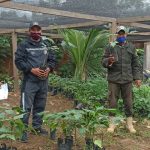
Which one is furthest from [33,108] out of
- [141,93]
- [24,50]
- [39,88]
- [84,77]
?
[84,77]

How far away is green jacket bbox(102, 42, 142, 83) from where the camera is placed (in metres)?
6.15

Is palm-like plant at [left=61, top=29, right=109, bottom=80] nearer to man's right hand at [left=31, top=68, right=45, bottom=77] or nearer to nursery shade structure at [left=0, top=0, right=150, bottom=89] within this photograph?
nursery shade structure at [left=0, top=0, right=150, bottom=89]

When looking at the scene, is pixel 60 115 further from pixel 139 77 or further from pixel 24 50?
pixel 139 77

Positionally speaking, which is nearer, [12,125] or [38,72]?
[12,125]

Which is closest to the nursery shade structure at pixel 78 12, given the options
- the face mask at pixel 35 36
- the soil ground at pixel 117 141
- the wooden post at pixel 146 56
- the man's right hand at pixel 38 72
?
the face mask at pixel 35 36

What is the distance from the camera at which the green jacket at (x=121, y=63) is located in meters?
6.15

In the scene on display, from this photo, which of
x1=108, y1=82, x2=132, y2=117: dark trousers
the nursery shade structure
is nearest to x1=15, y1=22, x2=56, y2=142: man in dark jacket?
x1=108, y1=82, x2=132, y2=117: dark trousers

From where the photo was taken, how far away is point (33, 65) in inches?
214

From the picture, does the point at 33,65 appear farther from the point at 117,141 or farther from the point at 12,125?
the point at 117,141

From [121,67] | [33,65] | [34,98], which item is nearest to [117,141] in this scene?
[121,67]

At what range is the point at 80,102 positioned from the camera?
8.20 metres

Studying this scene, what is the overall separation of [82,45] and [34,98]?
388 centimetres

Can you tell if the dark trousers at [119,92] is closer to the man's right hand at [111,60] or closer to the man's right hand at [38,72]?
the man's right hand at [111,60]

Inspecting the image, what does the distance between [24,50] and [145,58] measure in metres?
9.36
